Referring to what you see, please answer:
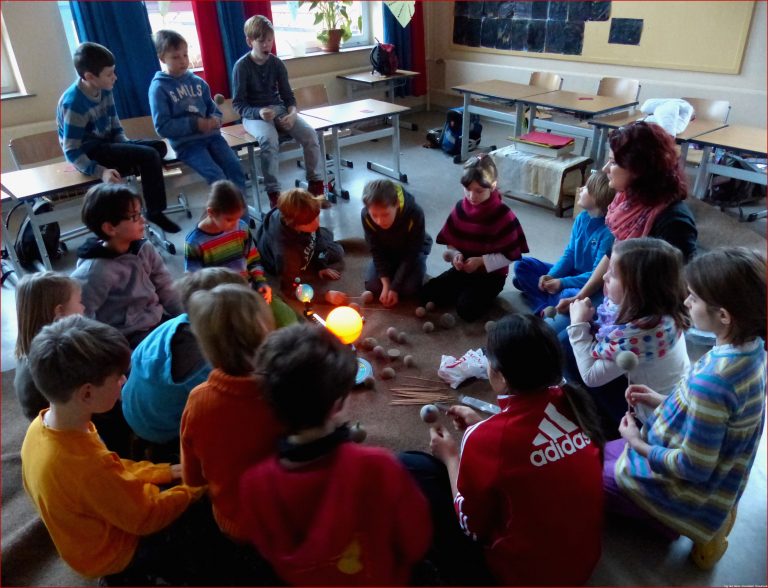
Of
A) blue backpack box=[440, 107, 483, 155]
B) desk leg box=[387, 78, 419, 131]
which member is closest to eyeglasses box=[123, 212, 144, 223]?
blue backpack box=[440, 107, 483, 155]

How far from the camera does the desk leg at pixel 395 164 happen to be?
4.85 m

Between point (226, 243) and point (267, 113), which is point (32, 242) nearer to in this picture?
point (226, 243)

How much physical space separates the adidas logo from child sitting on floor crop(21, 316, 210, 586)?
1.04 m

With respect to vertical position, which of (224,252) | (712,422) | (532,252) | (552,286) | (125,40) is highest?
(125,40)

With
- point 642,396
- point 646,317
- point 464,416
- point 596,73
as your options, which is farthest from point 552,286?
point 596,73

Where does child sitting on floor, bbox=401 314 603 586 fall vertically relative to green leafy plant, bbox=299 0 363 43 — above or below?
below

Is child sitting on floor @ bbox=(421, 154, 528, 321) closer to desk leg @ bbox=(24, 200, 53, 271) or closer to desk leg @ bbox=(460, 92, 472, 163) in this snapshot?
desk leg @ bbox=(24, 200, 53, 271)

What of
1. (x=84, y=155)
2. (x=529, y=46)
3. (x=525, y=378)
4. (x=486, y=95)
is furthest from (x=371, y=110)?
(x=525, y=378)

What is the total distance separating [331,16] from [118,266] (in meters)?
4.88

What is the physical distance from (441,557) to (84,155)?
3.26 metres

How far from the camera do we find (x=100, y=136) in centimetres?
364

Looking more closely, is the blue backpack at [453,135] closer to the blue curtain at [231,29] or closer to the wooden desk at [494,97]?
the wooden desk at [494,97]

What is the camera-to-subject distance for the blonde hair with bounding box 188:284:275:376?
1.43 m

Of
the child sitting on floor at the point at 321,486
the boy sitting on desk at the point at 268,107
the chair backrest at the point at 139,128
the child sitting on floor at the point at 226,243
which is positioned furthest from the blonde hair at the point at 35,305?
the chair backrest at the point at 139,128
